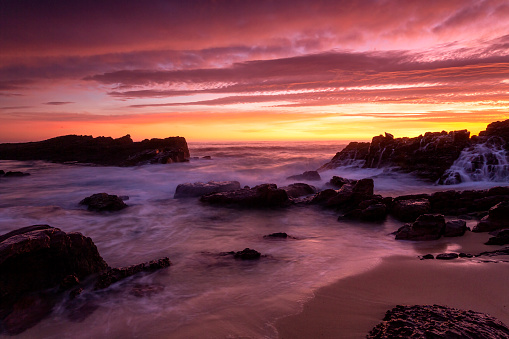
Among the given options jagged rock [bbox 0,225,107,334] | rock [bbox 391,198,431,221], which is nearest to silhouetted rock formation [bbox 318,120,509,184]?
rock [bbox 391,198,431,221]

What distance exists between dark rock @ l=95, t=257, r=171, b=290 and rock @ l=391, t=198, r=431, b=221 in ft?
25.7

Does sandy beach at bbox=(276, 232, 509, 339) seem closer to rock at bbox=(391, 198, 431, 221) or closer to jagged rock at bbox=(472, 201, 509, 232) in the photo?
jagged rock at bbox=(472, 201, 509, 232)

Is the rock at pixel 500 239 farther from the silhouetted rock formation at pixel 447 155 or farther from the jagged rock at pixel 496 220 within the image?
the silhouetted rock formation at pixel 447 155

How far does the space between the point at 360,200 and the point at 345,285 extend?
7.05 m

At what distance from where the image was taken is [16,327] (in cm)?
420

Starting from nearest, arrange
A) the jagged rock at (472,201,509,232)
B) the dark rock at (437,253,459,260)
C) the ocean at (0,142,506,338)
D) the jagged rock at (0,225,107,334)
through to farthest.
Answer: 1. the ocean at (0,142,506,338)
2. the jagged rock at (0,225,107,334)
3. the dark rock at (437,253,459,260)
4. the jagged rock at (472,201,509,232)

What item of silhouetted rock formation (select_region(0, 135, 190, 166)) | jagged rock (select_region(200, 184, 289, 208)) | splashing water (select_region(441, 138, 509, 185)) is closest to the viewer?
jagged rock (select_region(200, 184, 289, 208))

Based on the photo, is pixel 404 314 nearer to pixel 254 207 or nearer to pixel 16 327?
pixel 16 327

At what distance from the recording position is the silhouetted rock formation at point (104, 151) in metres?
30.2

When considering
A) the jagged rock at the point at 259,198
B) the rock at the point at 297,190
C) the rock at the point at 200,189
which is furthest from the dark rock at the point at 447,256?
the rock at the point at 200,189

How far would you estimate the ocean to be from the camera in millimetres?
4199

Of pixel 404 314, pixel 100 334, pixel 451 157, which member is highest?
pixel 451 157

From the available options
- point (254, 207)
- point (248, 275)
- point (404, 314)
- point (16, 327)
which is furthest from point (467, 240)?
point (16, 327)

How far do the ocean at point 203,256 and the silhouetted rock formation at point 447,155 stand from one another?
1268mm
